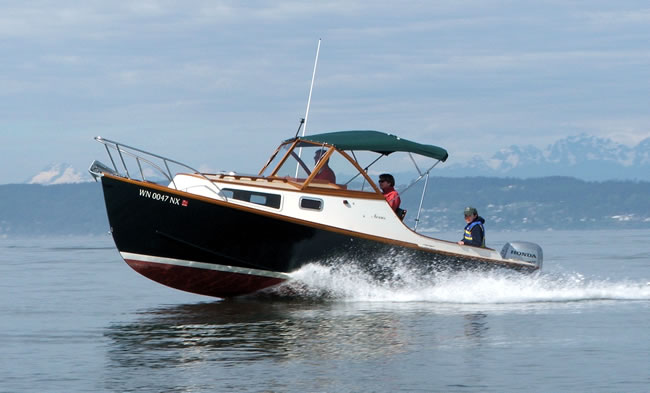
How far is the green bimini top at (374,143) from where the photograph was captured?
18.3m

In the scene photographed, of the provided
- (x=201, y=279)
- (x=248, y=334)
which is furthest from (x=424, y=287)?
(x=248, y=334)

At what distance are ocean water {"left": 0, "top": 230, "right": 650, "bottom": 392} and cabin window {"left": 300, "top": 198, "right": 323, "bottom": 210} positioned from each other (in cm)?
110

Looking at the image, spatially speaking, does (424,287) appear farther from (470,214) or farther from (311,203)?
(311,203)

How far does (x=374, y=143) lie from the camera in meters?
18.7

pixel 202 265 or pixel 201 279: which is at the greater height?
pixel 202 265

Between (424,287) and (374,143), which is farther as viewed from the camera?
(424,287)

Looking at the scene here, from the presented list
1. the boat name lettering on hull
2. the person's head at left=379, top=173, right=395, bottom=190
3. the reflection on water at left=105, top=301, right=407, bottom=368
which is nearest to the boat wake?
the reflection on water at left=105, top=301, right=407, bottom=368

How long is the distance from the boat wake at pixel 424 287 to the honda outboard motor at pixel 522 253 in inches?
13.1

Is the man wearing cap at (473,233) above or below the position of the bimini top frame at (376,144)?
below

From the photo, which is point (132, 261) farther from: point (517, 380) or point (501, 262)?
point (517, 380)

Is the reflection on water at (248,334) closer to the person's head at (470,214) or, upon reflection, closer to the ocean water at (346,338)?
the ocean water at (346,338)

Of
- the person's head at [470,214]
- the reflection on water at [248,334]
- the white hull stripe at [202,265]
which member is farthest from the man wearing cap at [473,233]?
the white hull stripe at [202,265]

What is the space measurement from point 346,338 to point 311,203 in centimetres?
371

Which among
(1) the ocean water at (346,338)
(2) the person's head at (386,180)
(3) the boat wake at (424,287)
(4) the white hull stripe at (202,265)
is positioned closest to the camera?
(1) the ocean water at (346,338)
